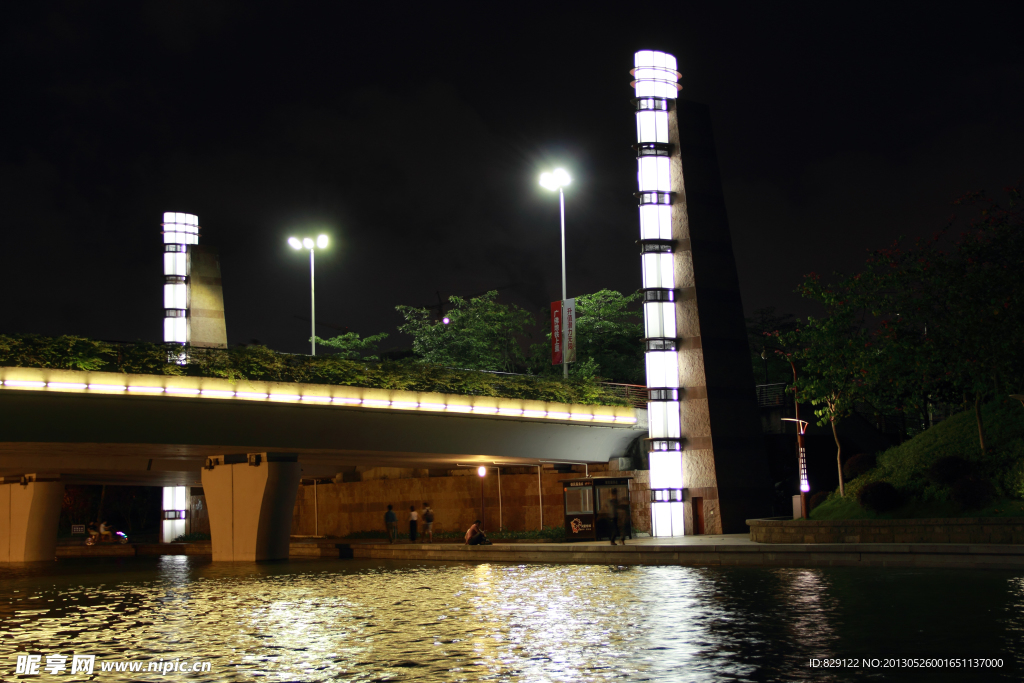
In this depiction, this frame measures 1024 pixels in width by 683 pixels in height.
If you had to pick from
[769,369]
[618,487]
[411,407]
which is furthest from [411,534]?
[769,369]

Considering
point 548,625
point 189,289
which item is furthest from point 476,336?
point 548,625

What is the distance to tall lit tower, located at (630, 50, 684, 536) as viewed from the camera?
116ft

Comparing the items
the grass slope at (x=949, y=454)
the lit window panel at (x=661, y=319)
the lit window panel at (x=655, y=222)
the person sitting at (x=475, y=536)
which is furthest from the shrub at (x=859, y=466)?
the person sitting at (x=475, y=536)

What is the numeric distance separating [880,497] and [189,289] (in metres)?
38.8

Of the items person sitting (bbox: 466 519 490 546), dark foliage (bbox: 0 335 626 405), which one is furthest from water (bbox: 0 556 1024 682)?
person sitting (bbox: 466 519 490 546)

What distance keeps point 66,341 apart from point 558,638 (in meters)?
18.6

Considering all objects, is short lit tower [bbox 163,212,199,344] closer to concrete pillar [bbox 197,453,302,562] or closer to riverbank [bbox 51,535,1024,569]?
riverbank [bbox 51,535,1024,569]

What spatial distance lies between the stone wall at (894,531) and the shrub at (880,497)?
37.9 inches

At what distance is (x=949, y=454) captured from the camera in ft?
87.0

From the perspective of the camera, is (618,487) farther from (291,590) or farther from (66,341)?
(66,341)

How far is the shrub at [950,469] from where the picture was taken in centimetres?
2475

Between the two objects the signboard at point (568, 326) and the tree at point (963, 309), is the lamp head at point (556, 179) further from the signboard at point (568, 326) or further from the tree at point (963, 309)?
the tree at point (963, 309)

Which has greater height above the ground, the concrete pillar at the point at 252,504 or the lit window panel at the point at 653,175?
the lit window panel at the point at 653,175

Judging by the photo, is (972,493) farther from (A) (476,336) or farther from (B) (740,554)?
(A) (476,336)
